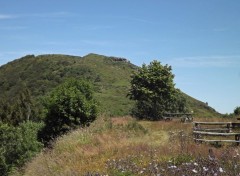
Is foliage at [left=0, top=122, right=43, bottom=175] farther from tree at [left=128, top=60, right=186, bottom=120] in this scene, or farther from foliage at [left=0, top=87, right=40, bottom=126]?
foliage at [left=0, top=87, right=40, bottom=126]

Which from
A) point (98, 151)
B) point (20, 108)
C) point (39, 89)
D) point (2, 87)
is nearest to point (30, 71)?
point (2, 87)

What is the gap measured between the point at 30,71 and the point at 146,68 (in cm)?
12569

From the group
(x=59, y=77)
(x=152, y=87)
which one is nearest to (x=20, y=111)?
(x=152, y=87)

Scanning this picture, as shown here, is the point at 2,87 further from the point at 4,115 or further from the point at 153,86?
the point at 153,86

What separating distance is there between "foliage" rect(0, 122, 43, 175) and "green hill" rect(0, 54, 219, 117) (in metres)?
66.6

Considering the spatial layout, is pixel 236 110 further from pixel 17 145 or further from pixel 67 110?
pixel 17 145

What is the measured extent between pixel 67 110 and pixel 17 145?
13.7 metres

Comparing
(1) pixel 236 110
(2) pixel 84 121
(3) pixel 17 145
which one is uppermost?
(1) pixel 236 110

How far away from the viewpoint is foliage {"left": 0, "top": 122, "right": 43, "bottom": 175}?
118ft

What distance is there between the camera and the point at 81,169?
11141 mm

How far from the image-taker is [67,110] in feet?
94.4

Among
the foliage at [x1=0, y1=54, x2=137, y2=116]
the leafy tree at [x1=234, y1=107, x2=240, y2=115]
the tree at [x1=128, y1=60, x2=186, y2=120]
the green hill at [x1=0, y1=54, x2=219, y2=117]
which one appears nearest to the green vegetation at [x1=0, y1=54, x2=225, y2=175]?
the tree at [x1=128, y1=60, x2=186, y2=120]

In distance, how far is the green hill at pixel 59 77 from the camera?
433ft

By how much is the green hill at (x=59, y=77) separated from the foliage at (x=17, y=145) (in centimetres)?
6661
